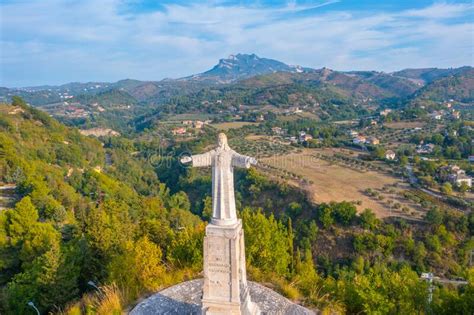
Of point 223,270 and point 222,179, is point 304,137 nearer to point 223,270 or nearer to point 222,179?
point 222,179

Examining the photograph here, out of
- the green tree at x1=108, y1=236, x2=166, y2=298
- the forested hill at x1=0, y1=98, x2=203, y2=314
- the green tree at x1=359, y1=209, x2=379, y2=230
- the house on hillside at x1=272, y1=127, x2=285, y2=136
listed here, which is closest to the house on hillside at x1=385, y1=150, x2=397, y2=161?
the green tree at x1=359, y1=209, x2=379, y2=230

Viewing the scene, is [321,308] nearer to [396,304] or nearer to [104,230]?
[396,304]

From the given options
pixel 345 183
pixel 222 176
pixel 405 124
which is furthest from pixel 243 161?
pixel 405 124

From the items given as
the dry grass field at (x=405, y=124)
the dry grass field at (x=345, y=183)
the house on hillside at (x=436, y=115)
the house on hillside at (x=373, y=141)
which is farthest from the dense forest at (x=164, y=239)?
the house on hillside at (x=436, y=115)

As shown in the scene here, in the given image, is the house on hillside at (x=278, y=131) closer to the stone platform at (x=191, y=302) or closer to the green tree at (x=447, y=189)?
the green tree at (x=447, y=189)

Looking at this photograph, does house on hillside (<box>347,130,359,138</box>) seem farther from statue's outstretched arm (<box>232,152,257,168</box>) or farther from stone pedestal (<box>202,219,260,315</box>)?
stone pedestal (<box>202,219,260,315</box>)

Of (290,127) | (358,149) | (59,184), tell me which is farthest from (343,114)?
(59,184)

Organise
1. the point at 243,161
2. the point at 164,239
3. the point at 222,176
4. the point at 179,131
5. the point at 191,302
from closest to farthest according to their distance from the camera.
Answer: the point at 243,161
the point at 222,176
the point at 191,302
the point at 164,239
the point at 179,131
